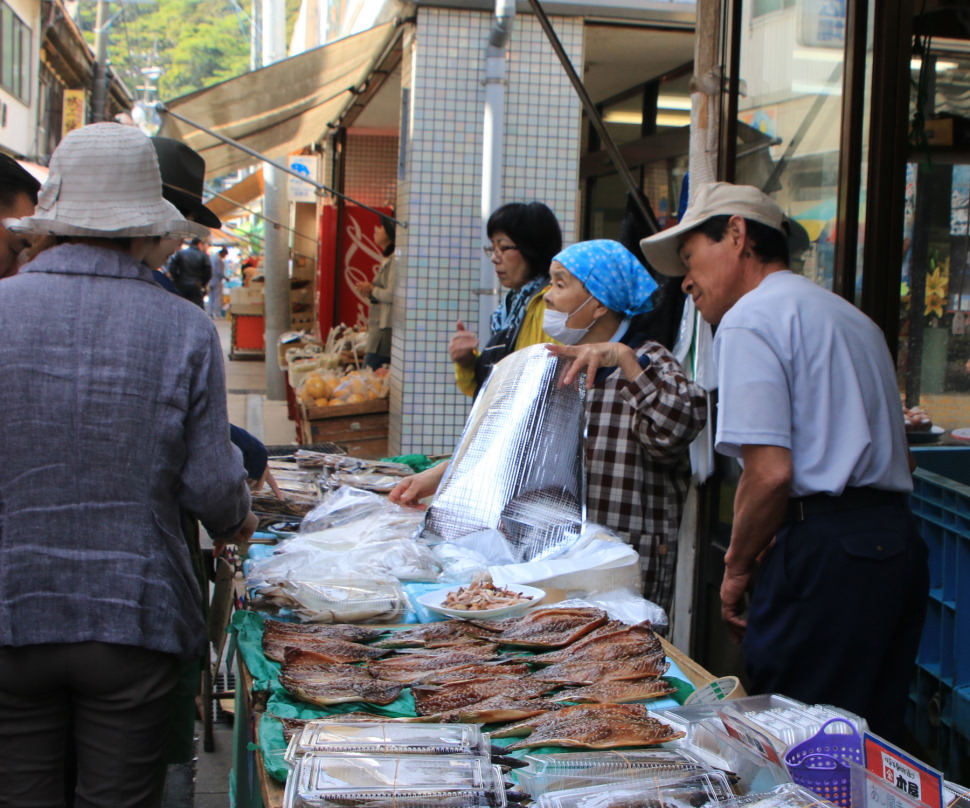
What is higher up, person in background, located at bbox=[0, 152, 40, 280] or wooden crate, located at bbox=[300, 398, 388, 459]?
person in background, located at bbox=[0, 152, 40, 280]

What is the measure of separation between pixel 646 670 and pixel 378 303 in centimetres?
748

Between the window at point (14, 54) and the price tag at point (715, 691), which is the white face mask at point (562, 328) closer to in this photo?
the price tag at point (715, 691)

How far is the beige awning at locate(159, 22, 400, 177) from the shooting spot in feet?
25.1

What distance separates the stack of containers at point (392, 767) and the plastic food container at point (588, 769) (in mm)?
61

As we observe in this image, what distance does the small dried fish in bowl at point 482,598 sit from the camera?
8.49 ft

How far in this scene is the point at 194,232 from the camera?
2.31 metres

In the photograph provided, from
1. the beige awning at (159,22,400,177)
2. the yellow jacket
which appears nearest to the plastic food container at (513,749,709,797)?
the yellow jacket

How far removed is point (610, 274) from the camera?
3.40 m

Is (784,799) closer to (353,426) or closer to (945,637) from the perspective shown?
(945,637)

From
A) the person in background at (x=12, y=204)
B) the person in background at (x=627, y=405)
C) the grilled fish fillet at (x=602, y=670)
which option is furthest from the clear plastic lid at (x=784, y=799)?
the person in background at (x=12, y=204)

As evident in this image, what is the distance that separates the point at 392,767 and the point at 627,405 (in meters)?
1.93

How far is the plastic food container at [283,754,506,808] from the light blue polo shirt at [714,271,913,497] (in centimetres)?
116

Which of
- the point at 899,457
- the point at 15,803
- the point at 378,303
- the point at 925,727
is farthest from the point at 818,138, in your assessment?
A: the point at 378,303

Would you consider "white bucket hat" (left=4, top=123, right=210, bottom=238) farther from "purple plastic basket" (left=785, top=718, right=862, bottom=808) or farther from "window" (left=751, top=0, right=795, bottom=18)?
"window" (left=751, top=0, right=795, bottom=18)
